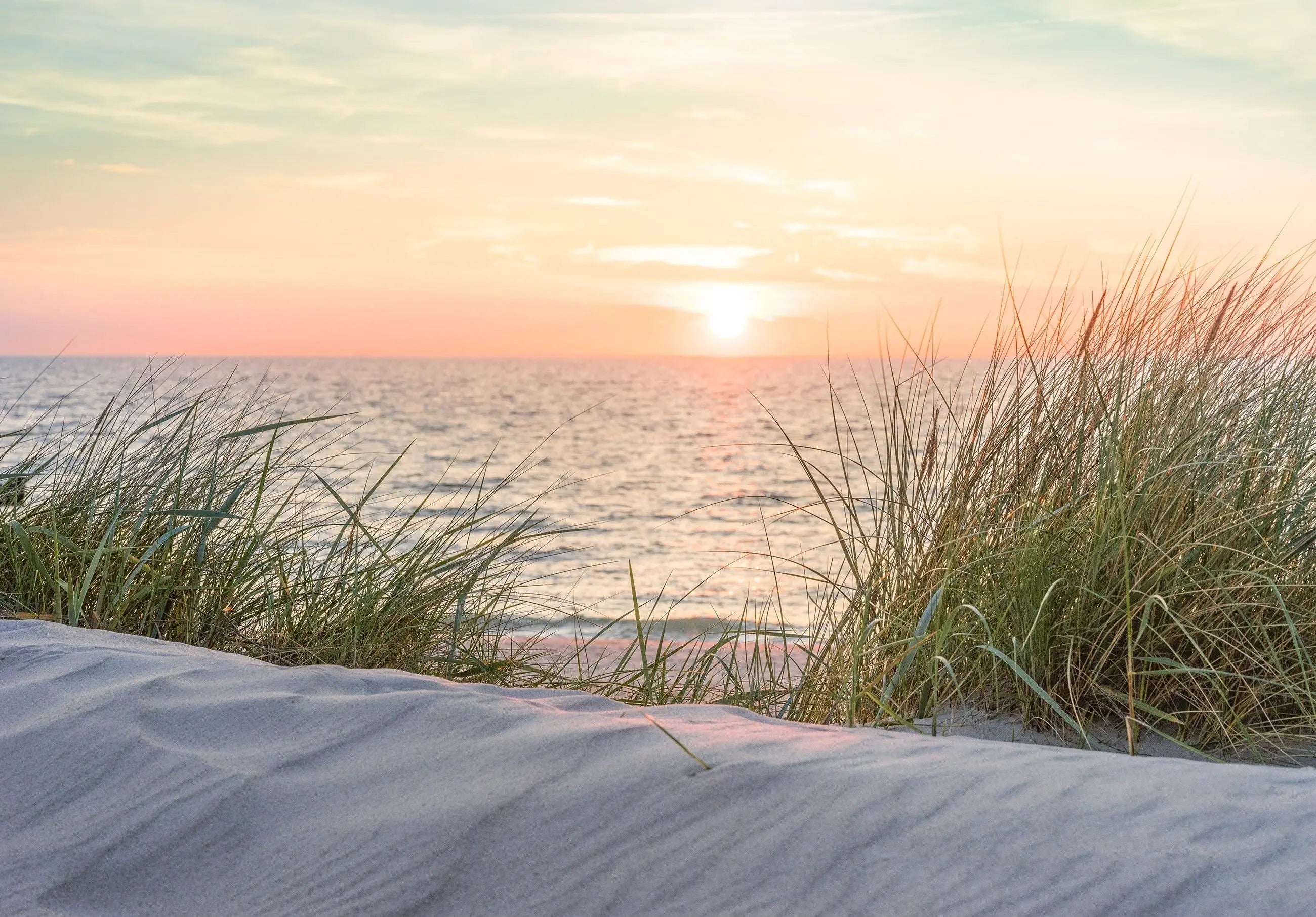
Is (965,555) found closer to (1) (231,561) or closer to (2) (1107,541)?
(2) (1107,541)

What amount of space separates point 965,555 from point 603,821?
5.41 ft

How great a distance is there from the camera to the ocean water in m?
8.20

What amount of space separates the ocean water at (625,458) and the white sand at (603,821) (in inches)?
38.9

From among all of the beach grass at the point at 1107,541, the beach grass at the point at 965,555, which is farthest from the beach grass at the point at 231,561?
the beach grass at the point at 1107,541

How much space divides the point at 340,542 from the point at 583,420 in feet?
97.7

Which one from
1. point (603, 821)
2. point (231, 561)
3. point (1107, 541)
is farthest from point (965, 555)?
point (231, 561)

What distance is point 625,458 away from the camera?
20094 mm

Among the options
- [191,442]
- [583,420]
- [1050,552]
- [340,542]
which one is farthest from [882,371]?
[583,420]

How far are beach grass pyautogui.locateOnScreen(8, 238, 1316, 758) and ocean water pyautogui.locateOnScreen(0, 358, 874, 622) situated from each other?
0.31 metres

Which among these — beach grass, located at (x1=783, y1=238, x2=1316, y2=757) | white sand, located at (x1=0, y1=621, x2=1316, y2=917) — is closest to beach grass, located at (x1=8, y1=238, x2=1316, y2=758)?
beach grass, located at (x1=783, y1=238, x2=1316, y2=757)

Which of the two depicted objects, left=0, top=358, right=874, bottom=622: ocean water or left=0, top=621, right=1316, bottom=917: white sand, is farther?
left=0, top=358, right=874, bottom=622: ocean water

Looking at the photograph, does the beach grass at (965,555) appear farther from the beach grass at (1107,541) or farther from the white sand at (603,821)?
the white sand at (603,821)

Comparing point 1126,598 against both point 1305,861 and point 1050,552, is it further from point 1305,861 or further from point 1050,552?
point 1305,861

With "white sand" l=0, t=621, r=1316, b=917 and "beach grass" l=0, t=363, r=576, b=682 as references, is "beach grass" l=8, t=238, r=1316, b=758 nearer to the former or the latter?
"beach grass" l=0, t=363, r=576, b=682
